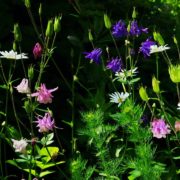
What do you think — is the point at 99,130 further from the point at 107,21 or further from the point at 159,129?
the point at 107,21

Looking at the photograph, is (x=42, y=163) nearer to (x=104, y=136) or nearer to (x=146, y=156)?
(x=104, y=136)

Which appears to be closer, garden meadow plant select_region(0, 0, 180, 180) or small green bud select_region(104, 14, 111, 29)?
garden meadow plant select_region(0, 0, 180, 180)

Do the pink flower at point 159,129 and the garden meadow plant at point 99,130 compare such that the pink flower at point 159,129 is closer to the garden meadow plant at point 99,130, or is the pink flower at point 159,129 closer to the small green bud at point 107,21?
the garden meadow plant at point 99,130

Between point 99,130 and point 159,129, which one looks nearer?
point 159,129

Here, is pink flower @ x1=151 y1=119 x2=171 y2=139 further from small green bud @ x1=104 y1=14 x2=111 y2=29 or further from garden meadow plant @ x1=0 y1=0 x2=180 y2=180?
small green bud @ x1=104 y1=14 x2=111 y2=29

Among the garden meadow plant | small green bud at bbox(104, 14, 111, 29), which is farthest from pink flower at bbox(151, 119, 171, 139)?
small green bud at bbox(104, 14, 111, 29)

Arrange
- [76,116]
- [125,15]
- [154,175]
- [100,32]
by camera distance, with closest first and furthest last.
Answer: [154,175], [76,116], [100,32], [125,15]

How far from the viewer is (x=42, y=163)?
2.44 m

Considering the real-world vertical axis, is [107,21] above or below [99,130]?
above

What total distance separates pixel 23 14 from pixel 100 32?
1.45ft

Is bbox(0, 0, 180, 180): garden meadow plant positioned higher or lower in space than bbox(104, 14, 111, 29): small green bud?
lower

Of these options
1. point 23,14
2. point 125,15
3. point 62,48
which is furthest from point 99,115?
point 125,15

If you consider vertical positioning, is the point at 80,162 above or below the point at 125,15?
below

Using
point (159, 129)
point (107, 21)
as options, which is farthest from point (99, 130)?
point (107, 21)
